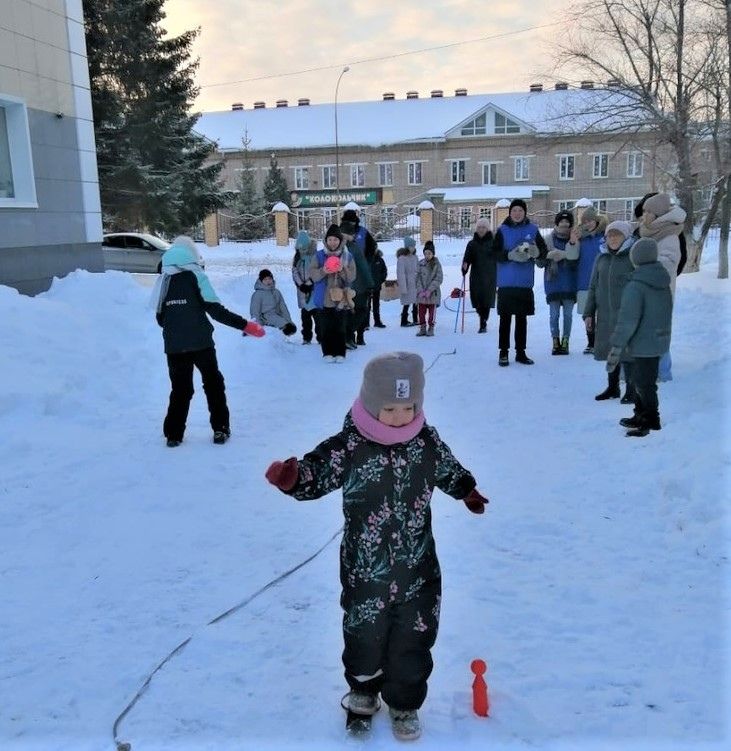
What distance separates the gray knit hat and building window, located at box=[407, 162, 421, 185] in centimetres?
5045

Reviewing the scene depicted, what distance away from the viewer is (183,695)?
9.14 ft

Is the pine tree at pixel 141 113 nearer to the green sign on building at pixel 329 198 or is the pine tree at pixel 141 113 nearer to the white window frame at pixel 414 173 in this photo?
the green sign on building at pixel 329 198

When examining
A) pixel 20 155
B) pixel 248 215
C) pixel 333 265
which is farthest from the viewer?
pixel 248 215

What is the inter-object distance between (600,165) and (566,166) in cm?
228

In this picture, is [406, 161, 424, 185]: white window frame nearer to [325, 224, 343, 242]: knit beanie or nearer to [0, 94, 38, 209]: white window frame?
[0, 94, 38, 209]: white window frame

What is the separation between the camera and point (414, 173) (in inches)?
2012

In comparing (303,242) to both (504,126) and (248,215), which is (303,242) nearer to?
(248,215)

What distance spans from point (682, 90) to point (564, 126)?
10.1 feet

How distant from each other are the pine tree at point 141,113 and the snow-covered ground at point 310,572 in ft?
50.9

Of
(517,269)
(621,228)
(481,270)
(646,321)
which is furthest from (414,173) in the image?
(646,321)

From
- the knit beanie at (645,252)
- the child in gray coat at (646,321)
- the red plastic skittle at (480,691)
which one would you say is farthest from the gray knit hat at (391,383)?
the knit beanie at (645,252)

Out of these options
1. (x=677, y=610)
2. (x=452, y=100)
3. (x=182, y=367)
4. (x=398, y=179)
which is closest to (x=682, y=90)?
(x=182, y=367)

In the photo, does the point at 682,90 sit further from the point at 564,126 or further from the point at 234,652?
the point at 234,652

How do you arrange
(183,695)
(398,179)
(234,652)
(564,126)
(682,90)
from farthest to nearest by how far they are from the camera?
(398,179) < (564,126) < (682,90) < (234,652) < (183,695)
